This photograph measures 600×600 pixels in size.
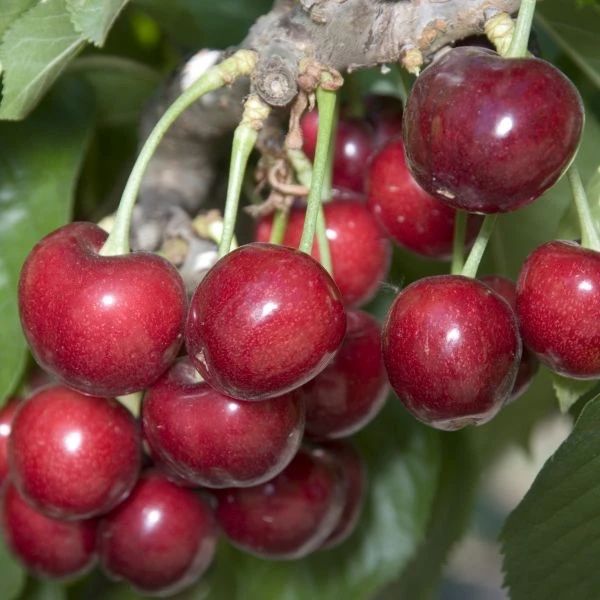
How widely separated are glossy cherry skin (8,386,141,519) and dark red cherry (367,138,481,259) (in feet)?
0.88

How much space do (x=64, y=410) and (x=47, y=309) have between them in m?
0.16

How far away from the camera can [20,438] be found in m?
0.77

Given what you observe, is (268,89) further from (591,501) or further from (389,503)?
(389,503)

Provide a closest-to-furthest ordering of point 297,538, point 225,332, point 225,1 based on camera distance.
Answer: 1. point 225,332
2. point 297,538
3. point 225,1

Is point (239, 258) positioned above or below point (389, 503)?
above

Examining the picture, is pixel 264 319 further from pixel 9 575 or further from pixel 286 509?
pixel 9 575

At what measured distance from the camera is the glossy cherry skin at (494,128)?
52 centimetres

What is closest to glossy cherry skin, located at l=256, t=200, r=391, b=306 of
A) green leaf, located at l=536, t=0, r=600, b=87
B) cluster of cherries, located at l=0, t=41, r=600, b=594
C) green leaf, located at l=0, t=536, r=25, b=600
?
cluster of cherries, located at l=0, t=41, r=600, b=594

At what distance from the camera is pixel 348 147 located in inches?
34.9

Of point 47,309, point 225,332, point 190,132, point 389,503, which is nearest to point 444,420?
point 225,332

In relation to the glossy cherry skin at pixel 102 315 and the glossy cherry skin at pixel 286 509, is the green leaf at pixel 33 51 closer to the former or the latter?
the glossy cherry skin at pixel 102 315

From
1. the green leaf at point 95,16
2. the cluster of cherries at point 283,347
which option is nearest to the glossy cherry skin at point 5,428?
the cluster of cherries at point 283,347

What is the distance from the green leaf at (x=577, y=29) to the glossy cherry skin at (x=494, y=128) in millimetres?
351

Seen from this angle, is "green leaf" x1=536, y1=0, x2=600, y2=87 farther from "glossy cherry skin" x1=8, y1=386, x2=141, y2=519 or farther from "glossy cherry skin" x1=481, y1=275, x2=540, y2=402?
"glossy cherry skin" x1=8, y1=386, x2=141, y2=519
